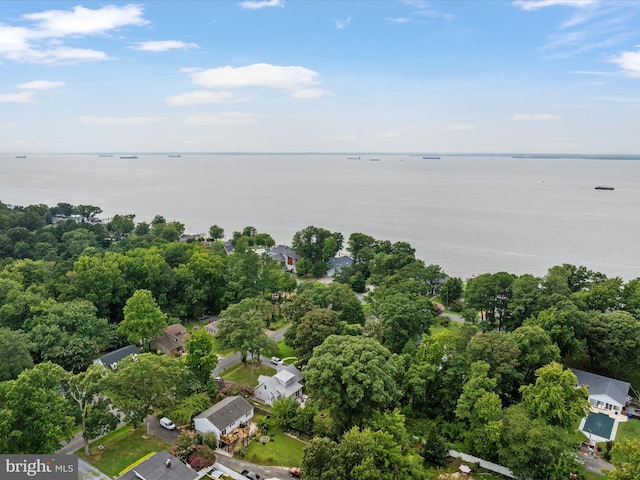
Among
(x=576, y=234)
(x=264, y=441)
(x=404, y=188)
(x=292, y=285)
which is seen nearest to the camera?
(x=264, y=441)

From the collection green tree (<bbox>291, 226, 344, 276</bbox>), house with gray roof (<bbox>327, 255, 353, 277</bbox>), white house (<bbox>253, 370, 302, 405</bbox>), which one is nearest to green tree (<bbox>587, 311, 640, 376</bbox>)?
white house (<bbox>253, 370, 302, 405</bbox>)

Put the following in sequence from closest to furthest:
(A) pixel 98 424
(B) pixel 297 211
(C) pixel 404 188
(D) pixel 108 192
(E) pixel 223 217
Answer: (A) pixel 98 424, (E) pixel 223 217, (B) pixel 297 211, (D) pixel 108 192, (C) pixel 404 188

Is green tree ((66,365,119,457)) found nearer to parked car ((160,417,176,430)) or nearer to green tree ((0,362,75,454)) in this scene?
green tree ((0,362,75,454))

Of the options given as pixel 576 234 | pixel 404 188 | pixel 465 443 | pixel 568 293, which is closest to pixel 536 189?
pixel 404 188

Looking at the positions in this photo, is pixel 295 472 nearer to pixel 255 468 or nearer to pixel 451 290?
pixel 255 468

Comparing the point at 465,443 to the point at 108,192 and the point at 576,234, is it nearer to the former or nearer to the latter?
the point at 576,234

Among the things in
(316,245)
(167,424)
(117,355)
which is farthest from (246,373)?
(316,245)
